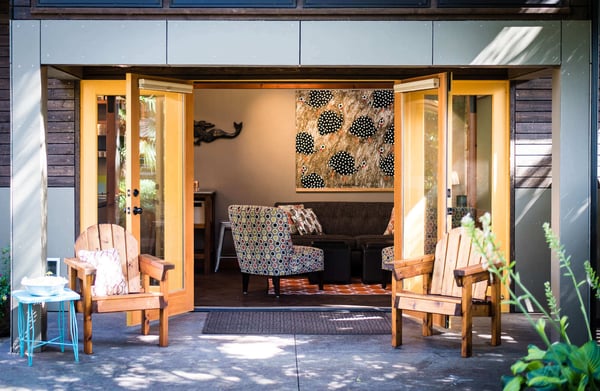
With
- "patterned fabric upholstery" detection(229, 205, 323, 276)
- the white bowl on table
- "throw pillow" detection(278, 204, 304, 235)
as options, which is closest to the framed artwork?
"throw pillow" detection(278, 204, 304, 235)

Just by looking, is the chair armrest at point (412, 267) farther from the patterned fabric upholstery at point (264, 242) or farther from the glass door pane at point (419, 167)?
the patterned fabric upholstery at point (264, 242)

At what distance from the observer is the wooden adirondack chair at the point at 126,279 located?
5.75 meters

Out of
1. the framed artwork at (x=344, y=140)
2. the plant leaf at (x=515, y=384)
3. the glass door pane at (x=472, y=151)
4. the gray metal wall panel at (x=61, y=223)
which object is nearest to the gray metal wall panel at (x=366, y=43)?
the glass door pane at (x=472, y=151)

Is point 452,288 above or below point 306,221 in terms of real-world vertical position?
below

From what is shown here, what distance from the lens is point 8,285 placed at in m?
6.42

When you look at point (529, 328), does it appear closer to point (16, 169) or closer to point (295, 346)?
point (295, 346)

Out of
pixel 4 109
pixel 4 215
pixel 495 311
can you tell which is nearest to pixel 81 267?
pixel 4 215

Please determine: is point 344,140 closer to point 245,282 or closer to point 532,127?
point 245,282

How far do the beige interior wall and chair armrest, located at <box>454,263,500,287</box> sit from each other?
503 centimetres

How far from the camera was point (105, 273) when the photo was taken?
6.14 m

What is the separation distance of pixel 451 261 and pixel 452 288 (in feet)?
0.68

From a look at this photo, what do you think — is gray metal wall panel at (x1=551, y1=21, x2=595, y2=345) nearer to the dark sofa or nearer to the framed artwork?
the dark sofa

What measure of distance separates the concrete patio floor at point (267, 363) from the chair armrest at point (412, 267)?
1.68 ft

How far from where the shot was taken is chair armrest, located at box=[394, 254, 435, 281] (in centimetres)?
614
